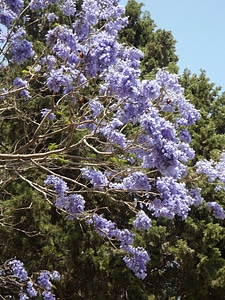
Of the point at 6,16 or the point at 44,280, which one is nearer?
the point at 6,16

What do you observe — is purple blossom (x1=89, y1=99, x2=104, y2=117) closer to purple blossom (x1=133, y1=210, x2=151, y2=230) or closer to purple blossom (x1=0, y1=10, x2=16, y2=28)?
purple blossom (x1=0, y1=10, x2=16, y2=28)

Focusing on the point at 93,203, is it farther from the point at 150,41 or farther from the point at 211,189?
the point at 150,41

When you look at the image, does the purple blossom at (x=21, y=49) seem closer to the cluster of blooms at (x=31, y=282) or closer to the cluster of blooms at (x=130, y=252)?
the cluster of blooms at (x=130, y=252)

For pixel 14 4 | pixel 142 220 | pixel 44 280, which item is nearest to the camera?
pixel 14 4

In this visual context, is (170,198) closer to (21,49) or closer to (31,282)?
(21,49)

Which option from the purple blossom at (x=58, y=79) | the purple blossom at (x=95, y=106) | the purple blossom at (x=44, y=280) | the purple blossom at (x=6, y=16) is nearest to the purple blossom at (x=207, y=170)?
the purple blossom at (x=95, y=106)

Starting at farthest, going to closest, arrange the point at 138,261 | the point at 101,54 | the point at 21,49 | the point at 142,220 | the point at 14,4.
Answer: the point at 138,261, the point at 142,220, the point at 21,49, the point at 14,4, the point at 101,54

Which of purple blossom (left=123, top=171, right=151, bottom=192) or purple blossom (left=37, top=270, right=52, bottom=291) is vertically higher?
purple blossom (left=123, top=171, right=151, bottom=192)

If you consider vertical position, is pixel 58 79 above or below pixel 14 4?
below

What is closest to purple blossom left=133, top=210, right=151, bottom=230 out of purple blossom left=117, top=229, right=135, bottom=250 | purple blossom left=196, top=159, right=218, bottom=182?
purple blossom left=117, top=229, right=135, bottom=250

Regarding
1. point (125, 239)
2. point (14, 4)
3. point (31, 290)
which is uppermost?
point (14, 4)

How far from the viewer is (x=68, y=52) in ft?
16.6

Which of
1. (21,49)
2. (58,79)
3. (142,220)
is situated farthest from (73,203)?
(21,49)

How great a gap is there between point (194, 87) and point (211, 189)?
2.44 meters
